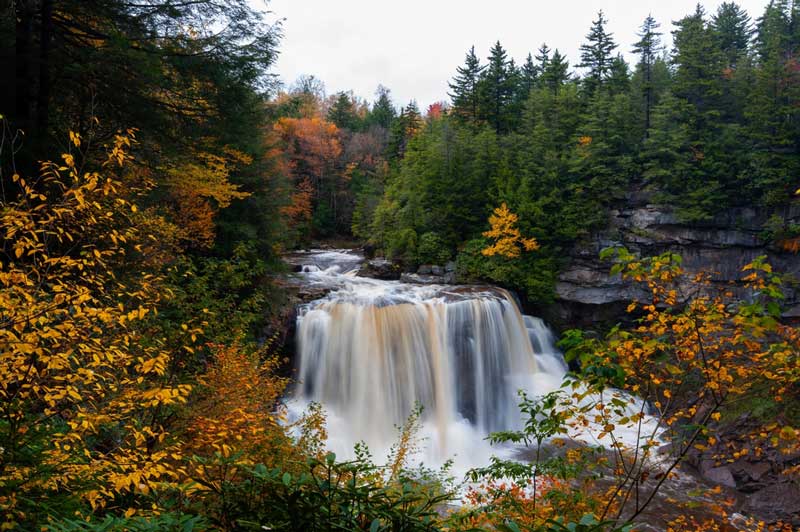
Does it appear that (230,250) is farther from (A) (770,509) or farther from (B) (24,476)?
(A) (770,509)

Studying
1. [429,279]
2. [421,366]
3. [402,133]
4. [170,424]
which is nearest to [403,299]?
[421,366]

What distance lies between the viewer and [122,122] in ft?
22.2

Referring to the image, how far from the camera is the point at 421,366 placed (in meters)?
15.2

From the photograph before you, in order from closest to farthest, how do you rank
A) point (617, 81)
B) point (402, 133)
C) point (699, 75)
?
1. point (699, 75)
2. point (617, 81)
3. point (402, 133)

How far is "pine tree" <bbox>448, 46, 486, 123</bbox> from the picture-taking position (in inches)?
1176

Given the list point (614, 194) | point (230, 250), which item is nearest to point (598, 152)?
point (614, 194)

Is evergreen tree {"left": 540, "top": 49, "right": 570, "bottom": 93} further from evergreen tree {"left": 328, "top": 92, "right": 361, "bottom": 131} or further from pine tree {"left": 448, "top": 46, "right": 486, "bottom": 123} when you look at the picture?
evergreen tree {"left": 328, "top": 92, "right": 361, "bottom": 131}

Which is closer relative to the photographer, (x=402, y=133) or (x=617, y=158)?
(x=617, y=158)

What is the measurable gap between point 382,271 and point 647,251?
494 inches

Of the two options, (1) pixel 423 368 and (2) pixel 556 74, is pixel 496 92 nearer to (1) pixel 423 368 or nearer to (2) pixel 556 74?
(2) pixel 556 74

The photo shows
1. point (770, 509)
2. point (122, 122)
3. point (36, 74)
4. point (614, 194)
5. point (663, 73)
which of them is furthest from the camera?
point (663, 73)

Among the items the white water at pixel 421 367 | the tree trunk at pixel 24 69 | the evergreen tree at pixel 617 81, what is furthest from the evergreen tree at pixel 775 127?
the tree trunk at pixel 24 69

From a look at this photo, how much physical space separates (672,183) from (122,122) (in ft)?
71.3

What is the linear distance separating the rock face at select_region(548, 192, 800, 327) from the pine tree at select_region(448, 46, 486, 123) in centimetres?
1351
